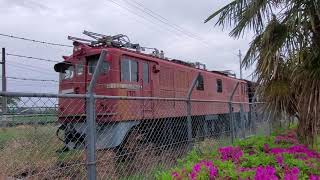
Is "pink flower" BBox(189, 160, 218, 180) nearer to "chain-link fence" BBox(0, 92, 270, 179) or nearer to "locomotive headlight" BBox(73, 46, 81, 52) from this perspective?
"chain-link fence" BBox(0, 92, 270, 179)

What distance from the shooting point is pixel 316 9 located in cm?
772

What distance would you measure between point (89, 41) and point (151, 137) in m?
5.91

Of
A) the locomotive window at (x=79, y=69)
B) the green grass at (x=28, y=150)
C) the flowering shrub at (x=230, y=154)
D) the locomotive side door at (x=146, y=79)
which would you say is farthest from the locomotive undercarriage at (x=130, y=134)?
the locomotive window at (x=79, y=69)

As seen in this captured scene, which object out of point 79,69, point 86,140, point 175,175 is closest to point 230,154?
point 175,175

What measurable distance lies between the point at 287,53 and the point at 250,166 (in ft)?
9.77

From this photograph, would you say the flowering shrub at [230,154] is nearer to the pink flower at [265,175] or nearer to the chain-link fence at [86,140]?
the chain-link fence at [86,140]

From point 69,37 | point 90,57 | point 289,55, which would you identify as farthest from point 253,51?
point 69,37

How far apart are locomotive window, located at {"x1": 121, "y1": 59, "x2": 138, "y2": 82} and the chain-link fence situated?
1043 mm

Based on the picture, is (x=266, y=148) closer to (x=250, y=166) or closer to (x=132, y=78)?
(x=250, y=166)

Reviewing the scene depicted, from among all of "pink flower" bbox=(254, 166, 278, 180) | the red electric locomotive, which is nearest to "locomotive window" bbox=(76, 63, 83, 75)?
the red electric locomotive

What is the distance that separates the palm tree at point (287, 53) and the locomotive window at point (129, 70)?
3853 mm

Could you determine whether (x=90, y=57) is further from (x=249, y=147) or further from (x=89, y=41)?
(x=249, y=147)

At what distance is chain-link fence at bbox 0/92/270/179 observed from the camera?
13.4 ft

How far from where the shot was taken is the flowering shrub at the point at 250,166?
5.00 m
